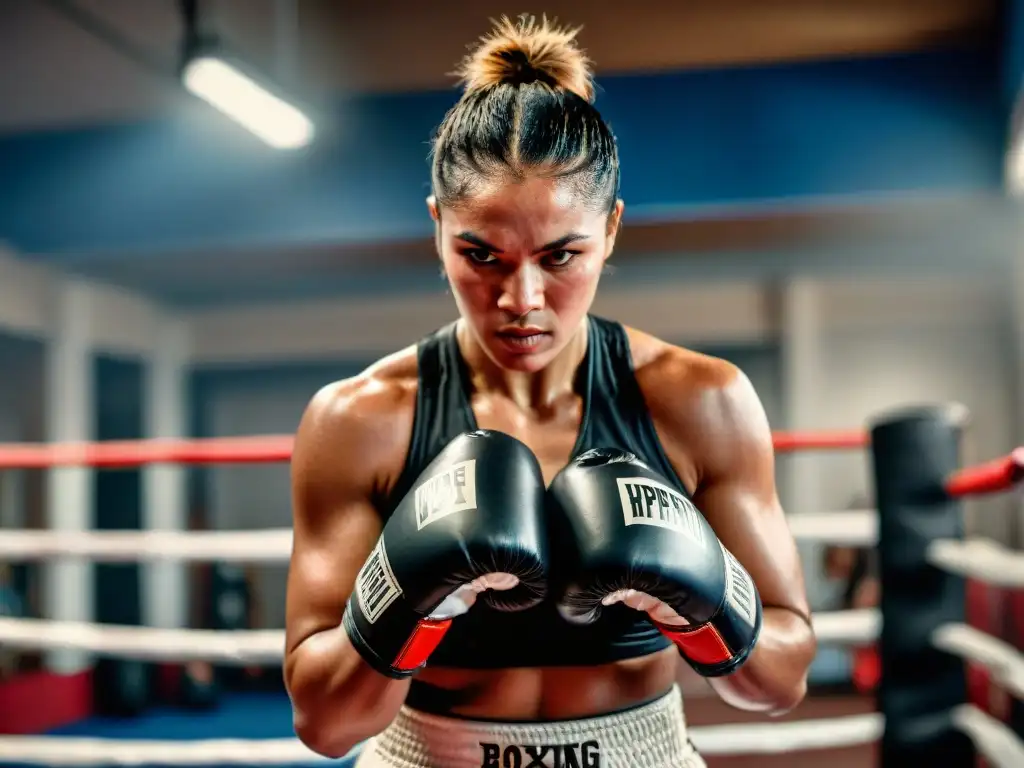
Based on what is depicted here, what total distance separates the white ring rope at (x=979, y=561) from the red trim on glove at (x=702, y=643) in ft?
1.62

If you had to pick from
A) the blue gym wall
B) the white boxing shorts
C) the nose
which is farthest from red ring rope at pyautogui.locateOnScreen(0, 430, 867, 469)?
the blue gym wall

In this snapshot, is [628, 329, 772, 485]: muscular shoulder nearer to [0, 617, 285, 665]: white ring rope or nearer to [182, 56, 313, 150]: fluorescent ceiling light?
[0, 617, 285, 665]: white ring rope

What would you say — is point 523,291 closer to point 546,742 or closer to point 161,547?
point 546,742

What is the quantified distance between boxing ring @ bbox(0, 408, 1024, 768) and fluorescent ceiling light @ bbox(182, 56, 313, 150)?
1.96 metres

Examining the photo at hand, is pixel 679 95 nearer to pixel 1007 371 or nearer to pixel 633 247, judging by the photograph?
pixel 633 247

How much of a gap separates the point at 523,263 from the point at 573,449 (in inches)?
9.4

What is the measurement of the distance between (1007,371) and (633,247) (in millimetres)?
2865

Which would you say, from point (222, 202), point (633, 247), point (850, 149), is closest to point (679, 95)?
point (850, 149)

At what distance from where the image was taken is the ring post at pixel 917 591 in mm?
1469

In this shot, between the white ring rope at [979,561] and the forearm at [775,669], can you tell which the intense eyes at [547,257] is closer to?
the forearm at [775,669]

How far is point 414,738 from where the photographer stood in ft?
3.29

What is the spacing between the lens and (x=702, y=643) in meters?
0.89

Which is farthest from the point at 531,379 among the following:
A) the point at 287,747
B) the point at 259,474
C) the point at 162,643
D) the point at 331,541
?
the point at 259,474

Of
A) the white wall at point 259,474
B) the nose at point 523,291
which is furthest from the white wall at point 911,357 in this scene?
the nose at point 523,291
